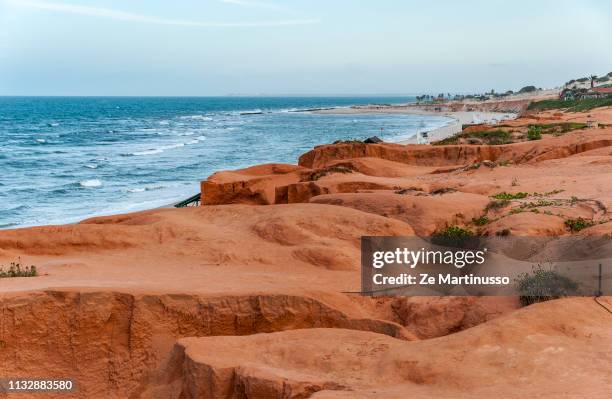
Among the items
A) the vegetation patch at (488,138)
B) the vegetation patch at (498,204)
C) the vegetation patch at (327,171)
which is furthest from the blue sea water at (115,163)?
the vegetation patch at (498,204)

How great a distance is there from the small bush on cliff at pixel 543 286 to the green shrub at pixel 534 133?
69.8 feet

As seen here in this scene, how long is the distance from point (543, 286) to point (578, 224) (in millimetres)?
3957

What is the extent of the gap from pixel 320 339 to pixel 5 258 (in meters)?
7.36

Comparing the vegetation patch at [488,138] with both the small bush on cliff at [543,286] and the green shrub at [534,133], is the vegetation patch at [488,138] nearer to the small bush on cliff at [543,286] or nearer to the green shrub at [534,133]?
the green shrub at [534,133]

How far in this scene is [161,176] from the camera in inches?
1451

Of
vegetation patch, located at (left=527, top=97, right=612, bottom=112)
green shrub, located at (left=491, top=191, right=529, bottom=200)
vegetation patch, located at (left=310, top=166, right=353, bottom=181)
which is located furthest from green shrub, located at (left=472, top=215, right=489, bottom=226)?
vegetation patch, located at (left=527, top=97, right=612, bottom=112)

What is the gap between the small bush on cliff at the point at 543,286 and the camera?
7844 mm

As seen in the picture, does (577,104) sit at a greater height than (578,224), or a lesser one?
greater

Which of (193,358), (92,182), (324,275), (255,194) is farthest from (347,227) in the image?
(92,182)

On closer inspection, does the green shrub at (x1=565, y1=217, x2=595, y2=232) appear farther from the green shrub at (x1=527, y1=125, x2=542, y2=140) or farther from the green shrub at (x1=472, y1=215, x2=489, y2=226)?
the green shrub at (x1=527, y1=125, x2=542, y2=140)

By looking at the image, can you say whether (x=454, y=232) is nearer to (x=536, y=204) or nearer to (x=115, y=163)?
(x=536, y=204)

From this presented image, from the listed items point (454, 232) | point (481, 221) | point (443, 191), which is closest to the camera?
point (454, 232)

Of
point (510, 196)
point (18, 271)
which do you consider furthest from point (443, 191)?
point (18, 271)

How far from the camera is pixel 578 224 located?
11.5 meters
